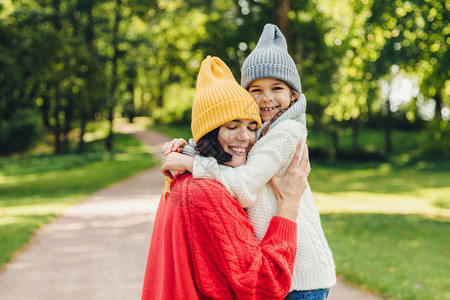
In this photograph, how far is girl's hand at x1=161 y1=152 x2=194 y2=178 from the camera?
189cm

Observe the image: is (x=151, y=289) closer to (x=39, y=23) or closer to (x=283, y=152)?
(x=283, y=152)

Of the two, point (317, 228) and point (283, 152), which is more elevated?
point (283, 152)

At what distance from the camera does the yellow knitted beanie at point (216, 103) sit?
1.87 m

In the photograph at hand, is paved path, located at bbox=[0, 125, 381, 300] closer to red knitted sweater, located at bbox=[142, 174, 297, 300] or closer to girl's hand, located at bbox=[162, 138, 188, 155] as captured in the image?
girl's hand, located at bbox=[162, 138, 188, 155]

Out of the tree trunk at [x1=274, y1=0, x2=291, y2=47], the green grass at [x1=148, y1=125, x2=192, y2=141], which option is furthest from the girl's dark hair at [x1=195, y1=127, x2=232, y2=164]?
the green grass at [x1=148, y1=125, x2=192, y2=141]

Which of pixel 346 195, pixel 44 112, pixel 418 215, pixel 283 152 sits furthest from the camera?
pixel 44 112

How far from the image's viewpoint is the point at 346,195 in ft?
56.2

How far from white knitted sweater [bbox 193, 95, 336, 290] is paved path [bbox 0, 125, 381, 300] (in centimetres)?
360

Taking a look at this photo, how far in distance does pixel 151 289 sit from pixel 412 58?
9.11 m

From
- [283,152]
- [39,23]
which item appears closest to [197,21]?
[39,23]

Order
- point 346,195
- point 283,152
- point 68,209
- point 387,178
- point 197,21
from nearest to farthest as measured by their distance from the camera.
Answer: point 283,152
point 68,209
point 346,195
point 197,21
point 387,178

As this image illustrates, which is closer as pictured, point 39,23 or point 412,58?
point 412,58

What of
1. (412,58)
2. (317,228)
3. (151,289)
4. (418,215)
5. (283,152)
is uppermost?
(412,58)

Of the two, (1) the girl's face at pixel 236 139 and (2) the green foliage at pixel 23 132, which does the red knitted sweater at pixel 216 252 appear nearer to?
(1) the girl's face at pixel 236 139
